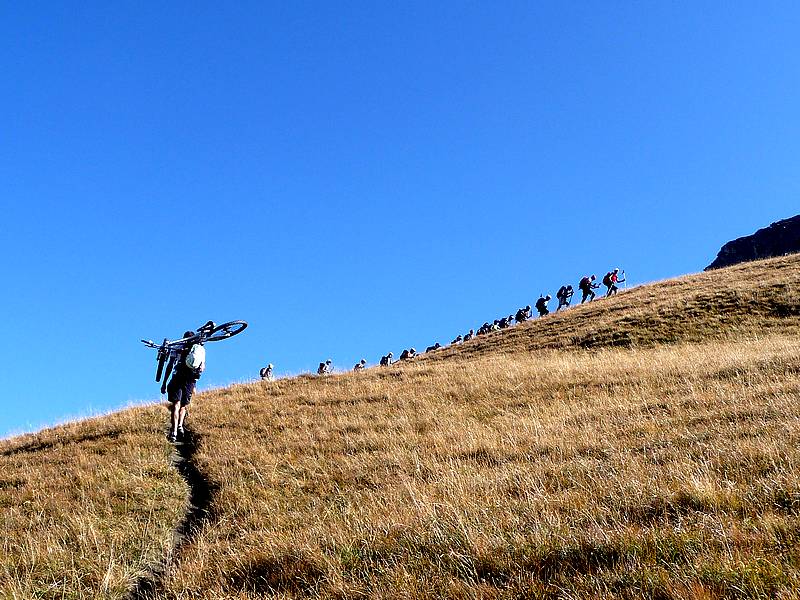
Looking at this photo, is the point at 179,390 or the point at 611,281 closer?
the point at 179,390

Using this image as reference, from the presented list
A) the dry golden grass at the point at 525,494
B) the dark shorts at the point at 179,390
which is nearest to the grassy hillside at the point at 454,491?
the dry golden grass at the point at 525,494

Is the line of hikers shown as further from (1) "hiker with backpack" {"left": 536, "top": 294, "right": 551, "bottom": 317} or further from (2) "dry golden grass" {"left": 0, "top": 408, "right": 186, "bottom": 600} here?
(2) "dry golden grass" {"left": 0, "top": 408, "right": 186, "bottom": 600}

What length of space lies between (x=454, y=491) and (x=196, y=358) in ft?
27.4

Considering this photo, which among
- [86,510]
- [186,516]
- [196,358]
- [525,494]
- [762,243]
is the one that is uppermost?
[762,243]

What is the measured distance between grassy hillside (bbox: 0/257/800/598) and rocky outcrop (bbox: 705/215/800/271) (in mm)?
87564

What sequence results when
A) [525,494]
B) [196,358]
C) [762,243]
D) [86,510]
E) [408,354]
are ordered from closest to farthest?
[525,494]
[86,510]
[196,358]
[408,354]
[762,243]

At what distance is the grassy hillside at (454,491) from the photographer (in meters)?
5.03

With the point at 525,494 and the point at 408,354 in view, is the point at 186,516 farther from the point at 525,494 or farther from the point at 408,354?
the point at 408,354

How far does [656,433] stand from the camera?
930 cm

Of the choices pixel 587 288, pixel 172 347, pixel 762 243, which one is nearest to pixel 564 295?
pixel 587 288

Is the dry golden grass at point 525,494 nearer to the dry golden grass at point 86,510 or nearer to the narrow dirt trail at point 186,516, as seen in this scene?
the narrow dirt trail at point 186,516

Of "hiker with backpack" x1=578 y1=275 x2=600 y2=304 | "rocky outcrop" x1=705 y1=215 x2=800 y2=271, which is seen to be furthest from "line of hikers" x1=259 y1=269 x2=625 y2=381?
"rocky outcrop" x1=705 y1=215 x2=800 y2=271

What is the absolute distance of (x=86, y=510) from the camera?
30.7ft

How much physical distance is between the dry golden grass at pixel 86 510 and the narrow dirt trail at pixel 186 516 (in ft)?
0.47
